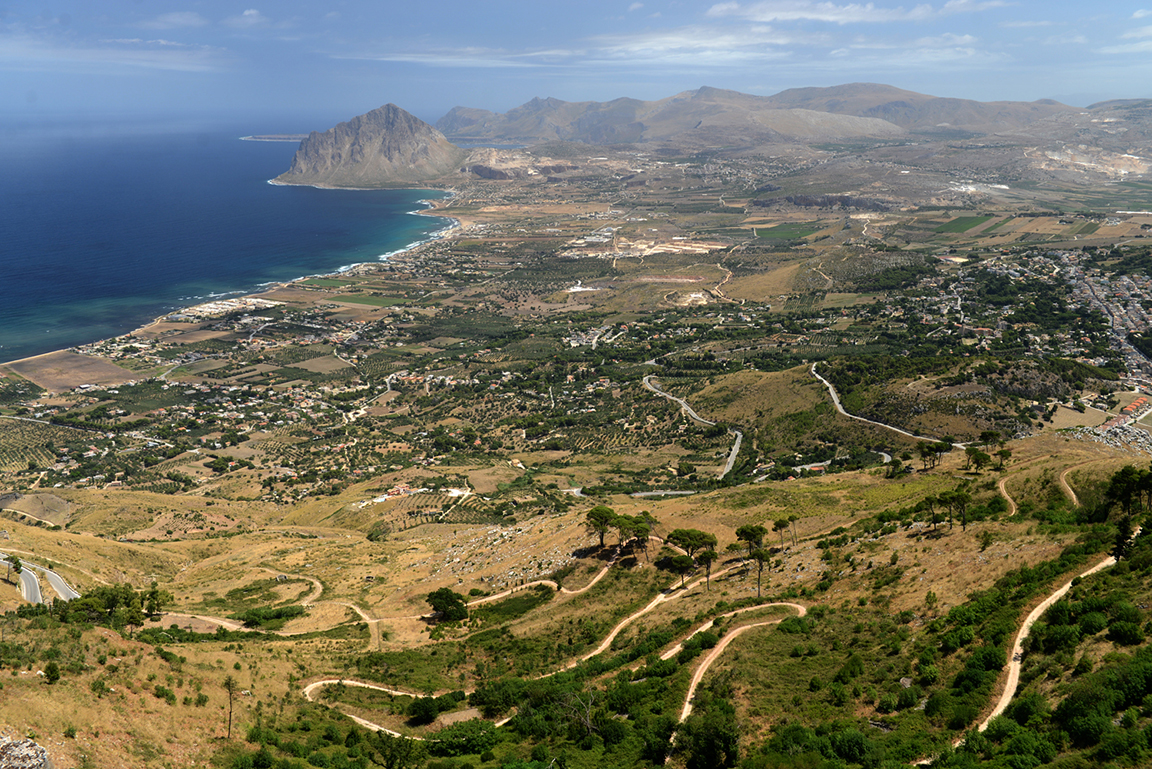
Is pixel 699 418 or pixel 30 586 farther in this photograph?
pixel 699 418

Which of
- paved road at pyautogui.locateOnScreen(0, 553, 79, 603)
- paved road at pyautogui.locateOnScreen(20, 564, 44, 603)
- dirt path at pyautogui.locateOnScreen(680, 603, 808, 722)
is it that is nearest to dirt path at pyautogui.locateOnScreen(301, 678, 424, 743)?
dirt path at pyautogui.locateOnScreen(680, 603, 808, 722)

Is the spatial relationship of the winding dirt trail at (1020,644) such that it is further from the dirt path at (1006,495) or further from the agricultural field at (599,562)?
the dirt path at (1006,495)

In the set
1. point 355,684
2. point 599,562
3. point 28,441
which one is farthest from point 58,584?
point 28,441

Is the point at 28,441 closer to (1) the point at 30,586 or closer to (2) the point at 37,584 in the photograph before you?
(2) the point at 37,584

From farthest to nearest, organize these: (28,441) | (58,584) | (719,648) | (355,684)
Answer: (28,441)
(58,584)
(355,684)
(719,648)

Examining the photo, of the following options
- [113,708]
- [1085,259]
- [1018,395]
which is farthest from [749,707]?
[1085,259]

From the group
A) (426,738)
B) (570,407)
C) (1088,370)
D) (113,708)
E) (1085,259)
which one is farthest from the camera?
(1085,259)

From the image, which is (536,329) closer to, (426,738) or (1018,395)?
(1018,395)

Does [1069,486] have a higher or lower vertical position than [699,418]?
higher

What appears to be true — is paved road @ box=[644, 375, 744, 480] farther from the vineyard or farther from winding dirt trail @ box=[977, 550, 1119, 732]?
the vineyard
